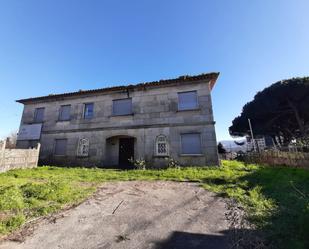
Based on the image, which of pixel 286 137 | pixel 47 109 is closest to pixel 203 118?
pixel 47 109

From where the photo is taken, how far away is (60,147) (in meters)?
14.7

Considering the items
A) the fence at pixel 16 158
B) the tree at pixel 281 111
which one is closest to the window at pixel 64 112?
the fence at pixel 16 158

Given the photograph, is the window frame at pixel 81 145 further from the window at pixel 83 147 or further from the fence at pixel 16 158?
the fence at pixel 16 158

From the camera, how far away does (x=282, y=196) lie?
534 cm

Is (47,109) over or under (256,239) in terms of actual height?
over

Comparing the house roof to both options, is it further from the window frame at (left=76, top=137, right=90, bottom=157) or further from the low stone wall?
the low stone wall

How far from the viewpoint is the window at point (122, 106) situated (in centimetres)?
1404

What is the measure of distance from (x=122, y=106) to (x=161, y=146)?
15.3 ft

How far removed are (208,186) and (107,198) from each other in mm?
3955

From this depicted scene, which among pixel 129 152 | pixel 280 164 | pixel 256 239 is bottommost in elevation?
pixel 256 239

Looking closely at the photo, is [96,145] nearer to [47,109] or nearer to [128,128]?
[128,128]

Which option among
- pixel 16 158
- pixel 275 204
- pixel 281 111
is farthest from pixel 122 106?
pixel 281 111

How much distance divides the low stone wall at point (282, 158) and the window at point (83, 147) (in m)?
14.0

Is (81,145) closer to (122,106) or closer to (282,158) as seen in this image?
(122,106)
